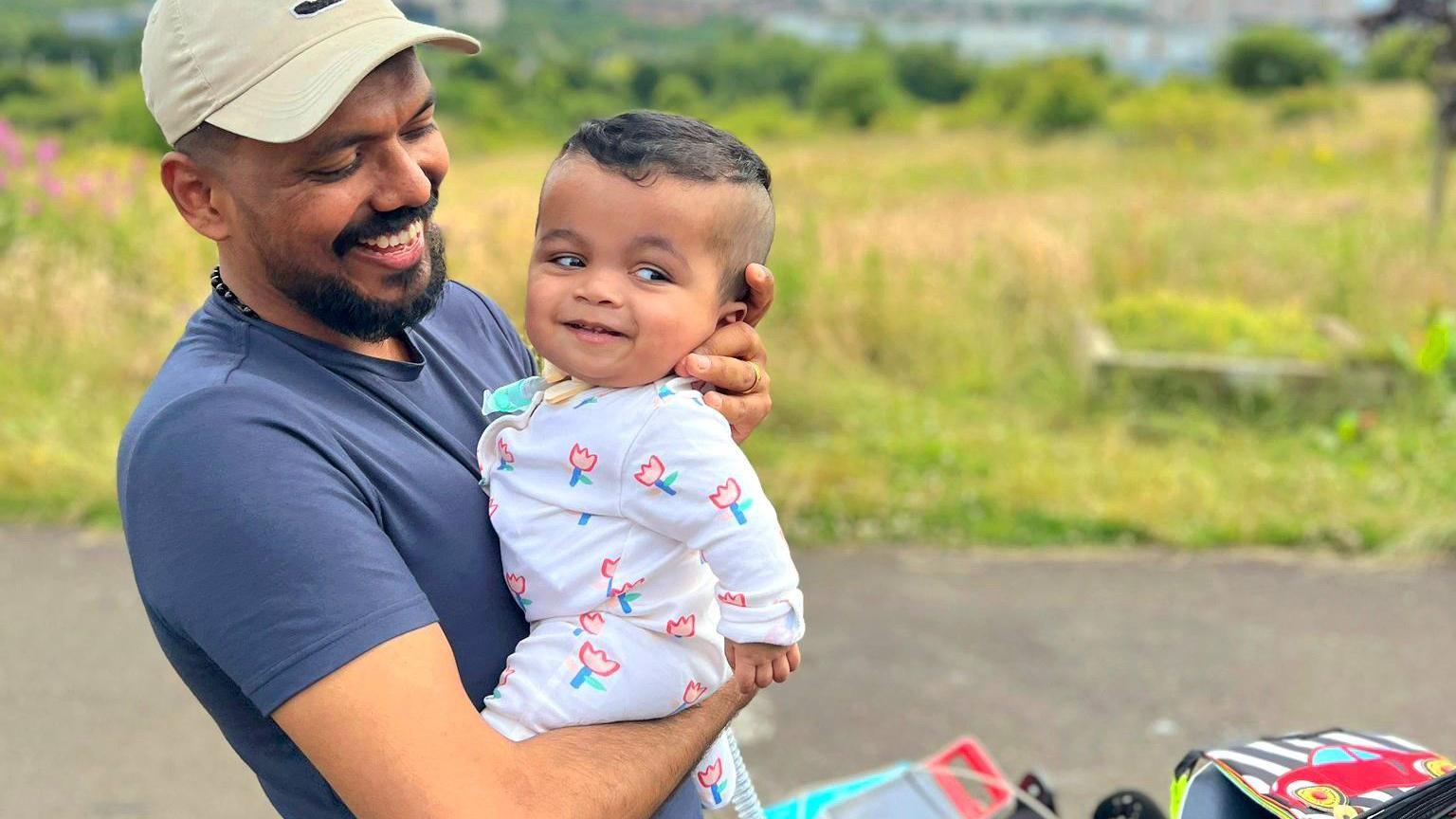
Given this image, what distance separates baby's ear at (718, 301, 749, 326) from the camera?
1835 millimetres

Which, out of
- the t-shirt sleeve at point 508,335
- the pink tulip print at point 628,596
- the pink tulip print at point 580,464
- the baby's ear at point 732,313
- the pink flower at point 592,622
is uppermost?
the baby's ear at point 732,313

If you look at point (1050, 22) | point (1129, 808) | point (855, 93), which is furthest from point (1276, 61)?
point (1050, 22)

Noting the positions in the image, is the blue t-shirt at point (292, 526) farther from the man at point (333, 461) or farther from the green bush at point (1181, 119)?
the green bush at point (1181, 119)

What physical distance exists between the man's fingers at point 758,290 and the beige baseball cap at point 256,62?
0.53m

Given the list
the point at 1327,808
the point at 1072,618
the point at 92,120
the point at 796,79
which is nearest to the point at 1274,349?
the point at 1072,618

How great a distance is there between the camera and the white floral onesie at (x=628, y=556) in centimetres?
163

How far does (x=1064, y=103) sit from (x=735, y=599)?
116ft

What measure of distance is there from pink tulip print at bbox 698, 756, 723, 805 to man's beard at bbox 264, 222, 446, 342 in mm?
744

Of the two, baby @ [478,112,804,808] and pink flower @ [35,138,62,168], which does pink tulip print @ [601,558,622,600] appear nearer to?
Result: baby @ [478,112,804,808]

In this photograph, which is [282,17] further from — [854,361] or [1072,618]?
[854,361]

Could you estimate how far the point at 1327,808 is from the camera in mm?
1650

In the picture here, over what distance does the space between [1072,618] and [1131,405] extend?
2.02 meters

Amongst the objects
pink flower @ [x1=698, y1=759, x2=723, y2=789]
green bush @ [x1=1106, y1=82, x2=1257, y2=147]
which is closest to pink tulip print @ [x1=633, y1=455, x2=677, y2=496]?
pink flower @ [x1=698, y1=759, x2=723, y2=789]

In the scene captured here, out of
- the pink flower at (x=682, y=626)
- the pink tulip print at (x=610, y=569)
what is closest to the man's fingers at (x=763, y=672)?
the pink flower at (x=682, y=626)
